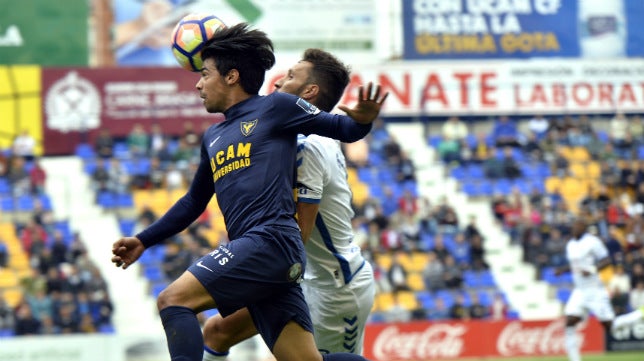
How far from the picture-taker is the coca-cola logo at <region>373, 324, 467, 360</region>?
16.5m

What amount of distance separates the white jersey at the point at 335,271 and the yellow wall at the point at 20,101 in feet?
55.4

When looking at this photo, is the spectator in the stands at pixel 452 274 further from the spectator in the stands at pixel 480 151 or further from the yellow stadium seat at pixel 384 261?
the spectator in the stands at pixel 480 151

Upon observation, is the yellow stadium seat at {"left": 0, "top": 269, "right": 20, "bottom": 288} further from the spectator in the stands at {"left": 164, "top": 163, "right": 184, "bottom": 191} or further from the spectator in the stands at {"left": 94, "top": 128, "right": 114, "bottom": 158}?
the spectator in the stands at {"left": 94, "top": 128, "right": 114, "bottom": 158}

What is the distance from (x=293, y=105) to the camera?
17.9 feet

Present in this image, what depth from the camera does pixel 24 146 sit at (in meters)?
21.9

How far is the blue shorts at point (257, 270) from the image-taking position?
17.2 feet

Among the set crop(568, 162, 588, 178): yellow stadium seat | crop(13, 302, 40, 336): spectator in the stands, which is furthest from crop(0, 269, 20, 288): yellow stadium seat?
crop(568, 162, 588, 178): yellow stadium seat

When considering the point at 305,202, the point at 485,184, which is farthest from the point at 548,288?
the point at 305,202

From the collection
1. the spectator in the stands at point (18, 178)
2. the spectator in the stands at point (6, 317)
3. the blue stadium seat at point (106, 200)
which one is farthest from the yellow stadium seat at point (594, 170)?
the spectator in the stands at point (6, 317)

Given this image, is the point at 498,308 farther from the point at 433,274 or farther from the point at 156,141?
the point at 156,141

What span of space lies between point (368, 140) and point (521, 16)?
6297 mm

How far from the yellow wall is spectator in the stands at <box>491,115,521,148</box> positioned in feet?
30.8

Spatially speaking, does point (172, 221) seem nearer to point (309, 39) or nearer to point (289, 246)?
point (289, 246)

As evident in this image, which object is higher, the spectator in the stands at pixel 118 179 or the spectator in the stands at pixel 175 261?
the spectator in the stands at pixel 118 179
